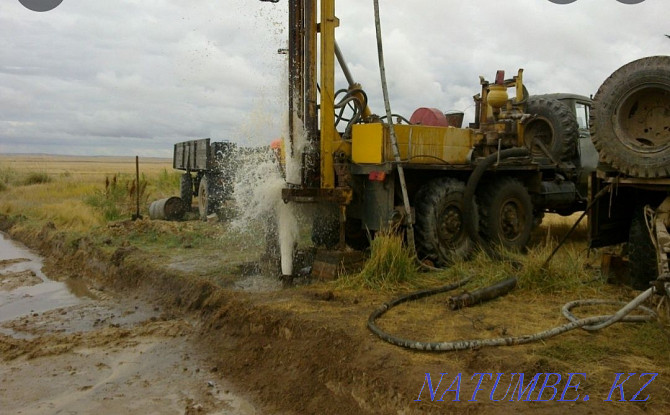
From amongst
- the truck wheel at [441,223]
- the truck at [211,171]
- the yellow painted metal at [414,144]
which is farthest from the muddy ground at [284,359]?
the truck at [211,171]

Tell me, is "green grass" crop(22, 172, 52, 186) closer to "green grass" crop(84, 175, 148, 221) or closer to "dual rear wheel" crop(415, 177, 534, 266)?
"green grass" crop(84, 175, 148, 221)

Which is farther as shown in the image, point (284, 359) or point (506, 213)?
point (506, 213)

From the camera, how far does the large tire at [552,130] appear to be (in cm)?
995

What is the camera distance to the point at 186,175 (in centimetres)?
1664

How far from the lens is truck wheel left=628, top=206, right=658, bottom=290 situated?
19.8 feet

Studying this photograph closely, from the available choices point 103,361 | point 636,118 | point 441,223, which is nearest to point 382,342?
point 103,361

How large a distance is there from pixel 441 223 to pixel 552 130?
12.7 feet

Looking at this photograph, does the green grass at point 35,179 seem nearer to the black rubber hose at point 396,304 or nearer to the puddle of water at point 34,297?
the puddle of water at point 34,297

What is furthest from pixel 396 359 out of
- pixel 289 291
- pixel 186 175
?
pixel 186 175

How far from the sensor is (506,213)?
8484 mm

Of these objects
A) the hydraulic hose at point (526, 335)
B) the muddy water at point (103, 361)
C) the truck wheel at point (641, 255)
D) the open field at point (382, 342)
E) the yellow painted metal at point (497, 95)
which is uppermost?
the yellow painted metal at point (497, 95)

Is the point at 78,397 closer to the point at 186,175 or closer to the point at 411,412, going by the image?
the point at 411,412

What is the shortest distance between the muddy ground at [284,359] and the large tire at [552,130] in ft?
16.0

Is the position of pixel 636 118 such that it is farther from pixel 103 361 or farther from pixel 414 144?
pixel 103 361
